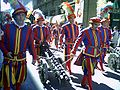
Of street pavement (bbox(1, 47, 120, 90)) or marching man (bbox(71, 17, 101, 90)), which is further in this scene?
street pavement (bbox(1, 47, 120, 90))

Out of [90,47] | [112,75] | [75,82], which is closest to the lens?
[90,47]

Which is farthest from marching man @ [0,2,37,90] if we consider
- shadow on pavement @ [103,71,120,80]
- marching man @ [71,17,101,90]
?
shadow on pavement @ [103,71,120,80]

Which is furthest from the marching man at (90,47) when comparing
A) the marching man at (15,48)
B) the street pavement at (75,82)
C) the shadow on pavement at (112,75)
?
the shadow on pavement at (112,75)

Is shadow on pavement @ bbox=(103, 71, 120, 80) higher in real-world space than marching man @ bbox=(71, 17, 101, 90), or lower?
lower

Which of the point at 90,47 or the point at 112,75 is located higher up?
the point at 90,47

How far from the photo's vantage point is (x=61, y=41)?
911cm

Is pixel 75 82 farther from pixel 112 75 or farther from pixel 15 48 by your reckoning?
pixel 15 48

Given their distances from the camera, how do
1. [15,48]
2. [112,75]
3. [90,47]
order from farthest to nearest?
[112,75]
[90,47]
[15,48]

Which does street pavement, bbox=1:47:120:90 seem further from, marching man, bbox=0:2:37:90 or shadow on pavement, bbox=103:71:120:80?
marching man, bbox=0:2:37:90

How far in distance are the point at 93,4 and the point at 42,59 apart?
1867cm

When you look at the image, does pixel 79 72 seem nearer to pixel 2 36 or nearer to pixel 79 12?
pixel 2 36

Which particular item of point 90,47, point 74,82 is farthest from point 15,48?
point 74,82

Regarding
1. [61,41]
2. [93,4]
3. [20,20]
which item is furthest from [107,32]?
[93,4]

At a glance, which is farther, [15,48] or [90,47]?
[90,47]
